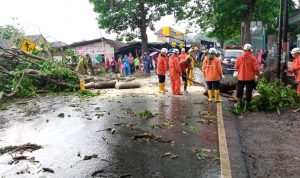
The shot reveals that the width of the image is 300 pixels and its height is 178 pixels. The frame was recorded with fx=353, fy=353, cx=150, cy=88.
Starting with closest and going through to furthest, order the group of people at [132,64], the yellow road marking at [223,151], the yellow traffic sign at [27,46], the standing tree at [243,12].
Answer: the yellow road marking at [223,151], the yellow traffic sign at [27,46], the standing tree at [243,12], the group of people at [132,64]

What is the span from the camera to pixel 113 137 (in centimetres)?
731

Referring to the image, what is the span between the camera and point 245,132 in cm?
811

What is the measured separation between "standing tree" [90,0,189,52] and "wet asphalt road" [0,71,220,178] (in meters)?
21.5

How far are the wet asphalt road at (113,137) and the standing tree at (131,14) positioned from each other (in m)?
21.5

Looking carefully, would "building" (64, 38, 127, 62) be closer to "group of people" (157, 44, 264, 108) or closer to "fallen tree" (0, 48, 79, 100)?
"fallen tree" (0, 48, 79, 100)

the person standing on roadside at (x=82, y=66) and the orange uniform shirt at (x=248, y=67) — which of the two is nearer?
the orange uniform shirt at (x=248, y=67)

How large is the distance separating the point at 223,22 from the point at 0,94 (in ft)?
62.4

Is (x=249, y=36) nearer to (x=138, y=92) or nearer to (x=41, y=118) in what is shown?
(x=138, y=92)

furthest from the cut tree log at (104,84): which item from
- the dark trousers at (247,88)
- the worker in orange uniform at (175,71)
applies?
the dark trousers at (247,88)

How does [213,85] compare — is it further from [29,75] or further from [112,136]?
[29,75]

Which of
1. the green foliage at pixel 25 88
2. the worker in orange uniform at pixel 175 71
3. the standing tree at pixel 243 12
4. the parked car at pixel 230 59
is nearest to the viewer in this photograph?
the worker in orange uniform at pixel 175 71

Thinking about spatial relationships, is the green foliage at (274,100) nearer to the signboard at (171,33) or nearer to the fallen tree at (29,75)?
the fallen tree at (29,75)

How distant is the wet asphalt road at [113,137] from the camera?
547 cm

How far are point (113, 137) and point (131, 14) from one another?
27.1m
